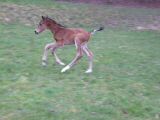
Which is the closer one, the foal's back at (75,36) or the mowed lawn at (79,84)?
the mowed lawn at (79,84)

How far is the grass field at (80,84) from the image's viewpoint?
5375 millimetres

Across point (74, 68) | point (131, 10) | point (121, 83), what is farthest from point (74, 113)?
point (131, 10)

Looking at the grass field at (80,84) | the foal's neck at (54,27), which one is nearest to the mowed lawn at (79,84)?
the grass field at (80,84)

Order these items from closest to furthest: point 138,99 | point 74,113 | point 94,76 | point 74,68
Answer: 1. point 74,113
2. point 138,99
3. point 94,76
4. point 74,68

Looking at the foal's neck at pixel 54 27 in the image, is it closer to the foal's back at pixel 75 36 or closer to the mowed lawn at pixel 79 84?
the foal's back at pixel 75 36

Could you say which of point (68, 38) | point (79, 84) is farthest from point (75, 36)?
point (79, 84)

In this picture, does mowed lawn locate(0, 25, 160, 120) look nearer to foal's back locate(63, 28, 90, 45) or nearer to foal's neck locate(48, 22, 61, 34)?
foal's back locate(63, 28, 90, 45)

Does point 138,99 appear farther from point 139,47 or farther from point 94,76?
point 139,47

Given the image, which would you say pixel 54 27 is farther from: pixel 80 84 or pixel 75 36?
pixel 80 84

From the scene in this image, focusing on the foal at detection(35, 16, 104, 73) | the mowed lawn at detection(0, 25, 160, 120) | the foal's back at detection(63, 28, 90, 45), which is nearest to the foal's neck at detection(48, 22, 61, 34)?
the foal at detection(35, 16, 104, 73)

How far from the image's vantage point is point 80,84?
6773mm

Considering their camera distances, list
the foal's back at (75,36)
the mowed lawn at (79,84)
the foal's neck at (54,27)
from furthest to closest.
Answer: the foal's neck at (54,27) → the foal's back at (75,36) → the mowed lawn at (79,84)

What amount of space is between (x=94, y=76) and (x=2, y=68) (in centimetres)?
277

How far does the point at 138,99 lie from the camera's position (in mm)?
6168
